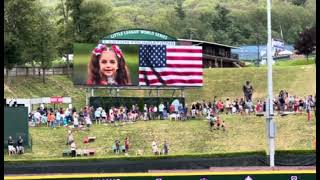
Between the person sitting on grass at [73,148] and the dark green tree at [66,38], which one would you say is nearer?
the person sitting on grass at [73,148]

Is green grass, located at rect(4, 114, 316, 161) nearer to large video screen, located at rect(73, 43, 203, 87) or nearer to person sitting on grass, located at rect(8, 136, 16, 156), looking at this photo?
person sitting on grass, located at rect(8, 136, 16, 156)

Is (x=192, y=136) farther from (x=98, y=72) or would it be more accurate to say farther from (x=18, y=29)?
(x=18, y=29)

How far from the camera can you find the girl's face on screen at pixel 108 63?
130 feet

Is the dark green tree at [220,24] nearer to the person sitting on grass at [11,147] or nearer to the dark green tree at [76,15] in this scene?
the dark green tree at [76,15]

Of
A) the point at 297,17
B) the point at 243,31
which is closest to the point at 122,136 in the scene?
the point at 243,31

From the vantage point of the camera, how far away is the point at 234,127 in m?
36.5

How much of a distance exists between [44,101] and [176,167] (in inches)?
653

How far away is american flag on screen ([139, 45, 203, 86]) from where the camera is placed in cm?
4003

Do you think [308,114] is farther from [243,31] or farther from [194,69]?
[243,31]

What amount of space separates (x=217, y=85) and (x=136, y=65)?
1735cm

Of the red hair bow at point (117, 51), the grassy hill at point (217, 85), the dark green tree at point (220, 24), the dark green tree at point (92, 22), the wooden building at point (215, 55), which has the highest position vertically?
the dark green tree at point (220, 24)

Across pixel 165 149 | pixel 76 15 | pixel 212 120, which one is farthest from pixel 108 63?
pixel 76 15

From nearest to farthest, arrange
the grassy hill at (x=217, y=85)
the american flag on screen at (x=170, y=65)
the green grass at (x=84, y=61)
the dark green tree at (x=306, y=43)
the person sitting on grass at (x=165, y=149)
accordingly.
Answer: the person sitting on grass at (x=165, y=149), the green grass at (x=84, y=61), the american flag on screen at (x=170, y=65), the grassy hill at (x=217, y=85), the dark green tree at (x=306, y=43)

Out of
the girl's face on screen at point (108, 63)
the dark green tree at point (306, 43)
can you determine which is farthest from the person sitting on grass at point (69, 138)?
the dark green tree at point (306, 43)
